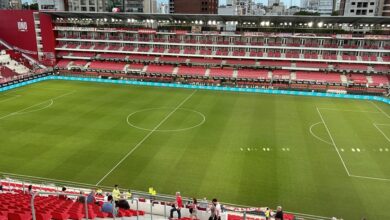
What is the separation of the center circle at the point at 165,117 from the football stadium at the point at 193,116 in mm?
369

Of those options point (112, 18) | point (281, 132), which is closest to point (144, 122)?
point (281, 132)

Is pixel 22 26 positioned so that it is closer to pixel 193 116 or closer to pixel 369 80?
pixel 193 116

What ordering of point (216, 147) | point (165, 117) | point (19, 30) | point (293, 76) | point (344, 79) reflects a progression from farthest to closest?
1. point (19, 30)
2. point (293, 76)
3. point (344, 79)
4. point (165, 117)
5. point (216, 147)

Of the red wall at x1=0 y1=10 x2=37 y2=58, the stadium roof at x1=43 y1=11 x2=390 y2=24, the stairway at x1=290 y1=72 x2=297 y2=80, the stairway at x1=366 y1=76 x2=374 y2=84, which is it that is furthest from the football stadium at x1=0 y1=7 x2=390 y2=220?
the stadium roof at x1=43 y1=11 x2=390 y2=24

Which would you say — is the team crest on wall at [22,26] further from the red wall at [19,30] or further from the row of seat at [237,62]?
the row of seat at [237,62]

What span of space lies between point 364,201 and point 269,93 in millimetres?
37226

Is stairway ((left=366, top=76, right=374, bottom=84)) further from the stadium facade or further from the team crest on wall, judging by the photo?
the team crest on wall

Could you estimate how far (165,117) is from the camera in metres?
41.3

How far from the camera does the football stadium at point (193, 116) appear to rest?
22203 millimetres

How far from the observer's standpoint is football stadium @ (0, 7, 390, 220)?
2220 cm

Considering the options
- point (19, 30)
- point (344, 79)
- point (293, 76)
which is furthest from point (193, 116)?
point (19, 30)

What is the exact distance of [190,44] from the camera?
71.9 meters

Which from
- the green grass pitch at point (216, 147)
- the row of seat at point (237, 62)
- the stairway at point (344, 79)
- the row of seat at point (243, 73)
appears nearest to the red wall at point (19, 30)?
the row of seat at point (237, 62)

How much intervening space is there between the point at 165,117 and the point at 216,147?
11.7m
